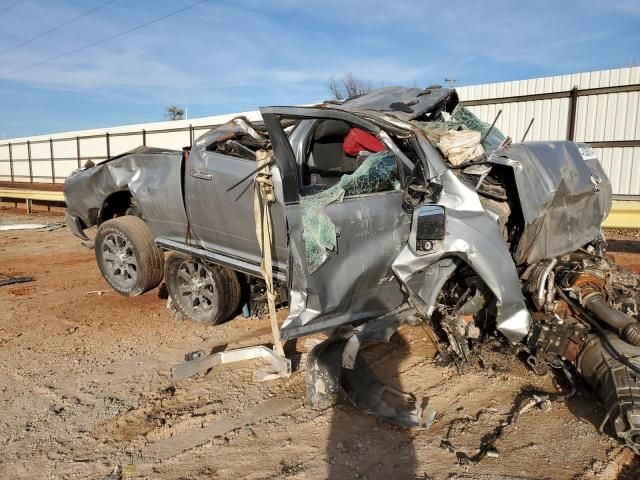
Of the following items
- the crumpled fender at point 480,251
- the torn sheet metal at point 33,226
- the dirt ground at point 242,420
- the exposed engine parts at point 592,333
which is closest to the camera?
the dirt ground at point 242,420

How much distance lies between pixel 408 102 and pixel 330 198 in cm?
166

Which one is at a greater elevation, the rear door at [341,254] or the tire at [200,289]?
the rear door at [341,254]

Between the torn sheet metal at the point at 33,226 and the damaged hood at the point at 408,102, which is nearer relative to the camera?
the damaged hood at the point at 408,102

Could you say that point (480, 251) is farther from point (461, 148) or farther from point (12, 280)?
point (12, 280)

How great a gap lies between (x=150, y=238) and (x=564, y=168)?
4.10 metres

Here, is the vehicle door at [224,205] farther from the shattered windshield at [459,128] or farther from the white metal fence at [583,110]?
the white metal fence at [583,110]

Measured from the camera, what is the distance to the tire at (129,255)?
5.46 m

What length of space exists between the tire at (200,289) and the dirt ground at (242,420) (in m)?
0.20

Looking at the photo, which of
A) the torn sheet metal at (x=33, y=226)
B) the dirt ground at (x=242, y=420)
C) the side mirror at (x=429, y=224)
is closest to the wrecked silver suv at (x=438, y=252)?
the side mirror at (x=429, y=224)

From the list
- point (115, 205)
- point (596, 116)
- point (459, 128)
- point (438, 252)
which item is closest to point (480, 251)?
point (438, 252)

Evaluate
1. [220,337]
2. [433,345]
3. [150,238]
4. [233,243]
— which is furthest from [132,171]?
[433,345]

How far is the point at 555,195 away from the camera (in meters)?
3.60

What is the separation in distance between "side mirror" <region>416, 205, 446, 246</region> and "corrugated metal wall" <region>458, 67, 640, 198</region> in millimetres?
7205

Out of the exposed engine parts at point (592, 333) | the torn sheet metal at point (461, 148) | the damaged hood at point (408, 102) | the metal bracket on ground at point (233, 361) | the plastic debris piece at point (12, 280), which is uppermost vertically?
the damaged hood at point (408, 102)
